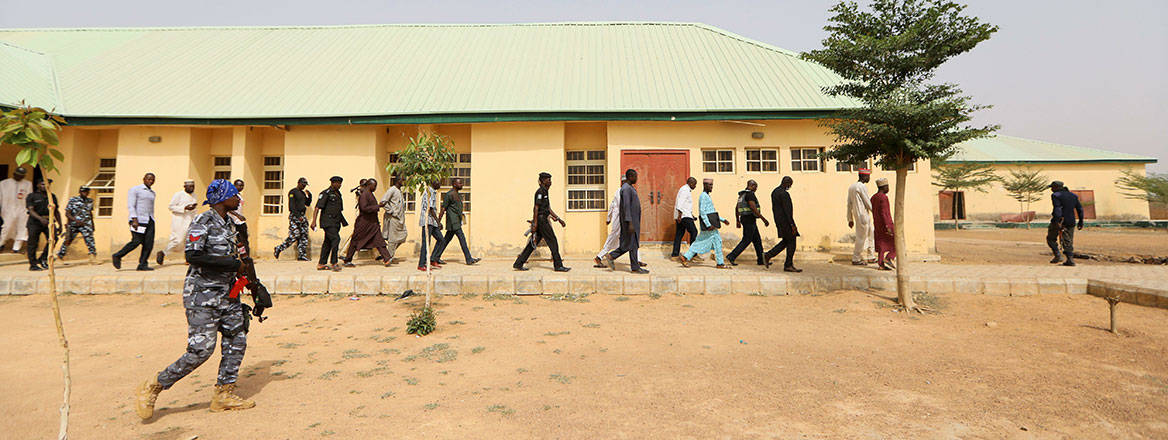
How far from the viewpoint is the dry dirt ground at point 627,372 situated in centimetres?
299

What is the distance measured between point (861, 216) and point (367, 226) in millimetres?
8736

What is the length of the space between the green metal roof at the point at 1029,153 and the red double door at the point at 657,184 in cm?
2011

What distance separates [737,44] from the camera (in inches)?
478

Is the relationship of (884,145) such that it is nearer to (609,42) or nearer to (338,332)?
(338,332)

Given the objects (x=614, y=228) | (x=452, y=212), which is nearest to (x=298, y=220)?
(x=452, y=212)

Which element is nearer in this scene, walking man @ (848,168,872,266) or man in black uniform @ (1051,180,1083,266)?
man in black uniform @ (1051,180,1083,266)

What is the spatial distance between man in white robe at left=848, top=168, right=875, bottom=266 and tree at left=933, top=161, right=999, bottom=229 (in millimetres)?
17844

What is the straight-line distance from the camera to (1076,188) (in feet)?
75.2

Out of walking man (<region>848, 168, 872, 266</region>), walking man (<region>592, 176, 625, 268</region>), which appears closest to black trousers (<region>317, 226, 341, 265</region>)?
walking man (<region>592, 176, 625, 268</region>)

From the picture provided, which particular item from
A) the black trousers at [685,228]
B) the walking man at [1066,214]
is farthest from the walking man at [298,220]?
the walking man at [1066,214]

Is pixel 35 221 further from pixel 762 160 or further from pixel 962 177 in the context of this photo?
pixel 962 177

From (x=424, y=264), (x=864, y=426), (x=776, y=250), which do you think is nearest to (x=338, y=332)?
(x=424, y=264)

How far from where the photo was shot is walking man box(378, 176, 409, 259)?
27.4 feet

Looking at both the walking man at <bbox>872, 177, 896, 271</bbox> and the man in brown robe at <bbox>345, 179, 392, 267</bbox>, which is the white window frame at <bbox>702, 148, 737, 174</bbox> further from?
the man in brown robe at <bbox>345, 179, 392, 267</bbox>
